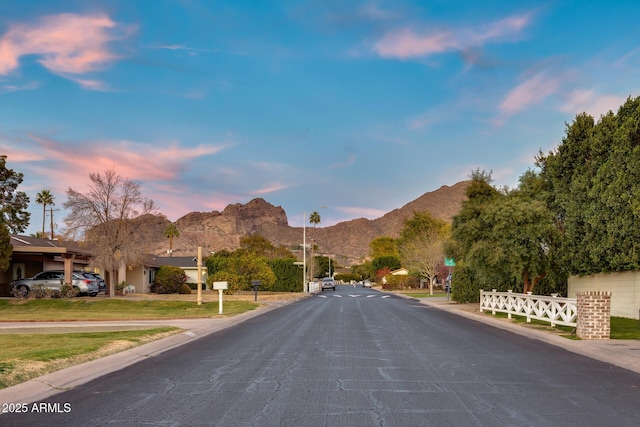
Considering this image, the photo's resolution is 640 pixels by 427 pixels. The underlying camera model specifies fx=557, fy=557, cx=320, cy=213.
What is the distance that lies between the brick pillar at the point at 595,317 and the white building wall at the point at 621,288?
10.8 meters

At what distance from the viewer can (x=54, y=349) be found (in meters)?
13.3

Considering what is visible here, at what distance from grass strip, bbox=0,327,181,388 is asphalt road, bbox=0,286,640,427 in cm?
120

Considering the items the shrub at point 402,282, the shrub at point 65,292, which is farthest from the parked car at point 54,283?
the shrub at point 402,282

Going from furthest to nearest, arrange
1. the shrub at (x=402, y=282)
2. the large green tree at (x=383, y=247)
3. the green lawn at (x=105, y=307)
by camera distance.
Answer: the large green tree at (x=383, y=247)
the shrub at (x=402, y=282)
the green lawn at (x=105, y=307)

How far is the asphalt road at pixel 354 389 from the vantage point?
737cm

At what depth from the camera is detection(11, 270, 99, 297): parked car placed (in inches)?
1498

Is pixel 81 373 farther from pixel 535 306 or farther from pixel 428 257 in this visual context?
pixel 428 257

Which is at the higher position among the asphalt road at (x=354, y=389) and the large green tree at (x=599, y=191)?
the large green tree at (x=599, y=191)

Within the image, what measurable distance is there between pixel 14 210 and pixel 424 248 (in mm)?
52519

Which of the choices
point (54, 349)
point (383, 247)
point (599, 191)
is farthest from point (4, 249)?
point (383, 247)

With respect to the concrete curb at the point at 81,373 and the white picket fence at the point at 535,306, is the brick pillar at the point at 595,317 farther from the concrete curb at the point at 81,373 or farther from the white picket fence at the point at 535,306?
the concrete curb at the point at 81,373

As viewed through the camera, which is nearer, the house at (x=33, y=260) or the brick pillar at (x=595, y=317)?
the brick pillar at (x=595, y=317)

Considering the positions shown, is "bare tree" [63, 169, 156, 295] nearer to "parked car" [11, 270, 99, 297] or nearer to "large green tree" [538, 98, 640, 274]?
"parked car" [11, 270, 99, 297]

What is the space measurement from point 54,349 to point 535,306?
18071 millimetres
